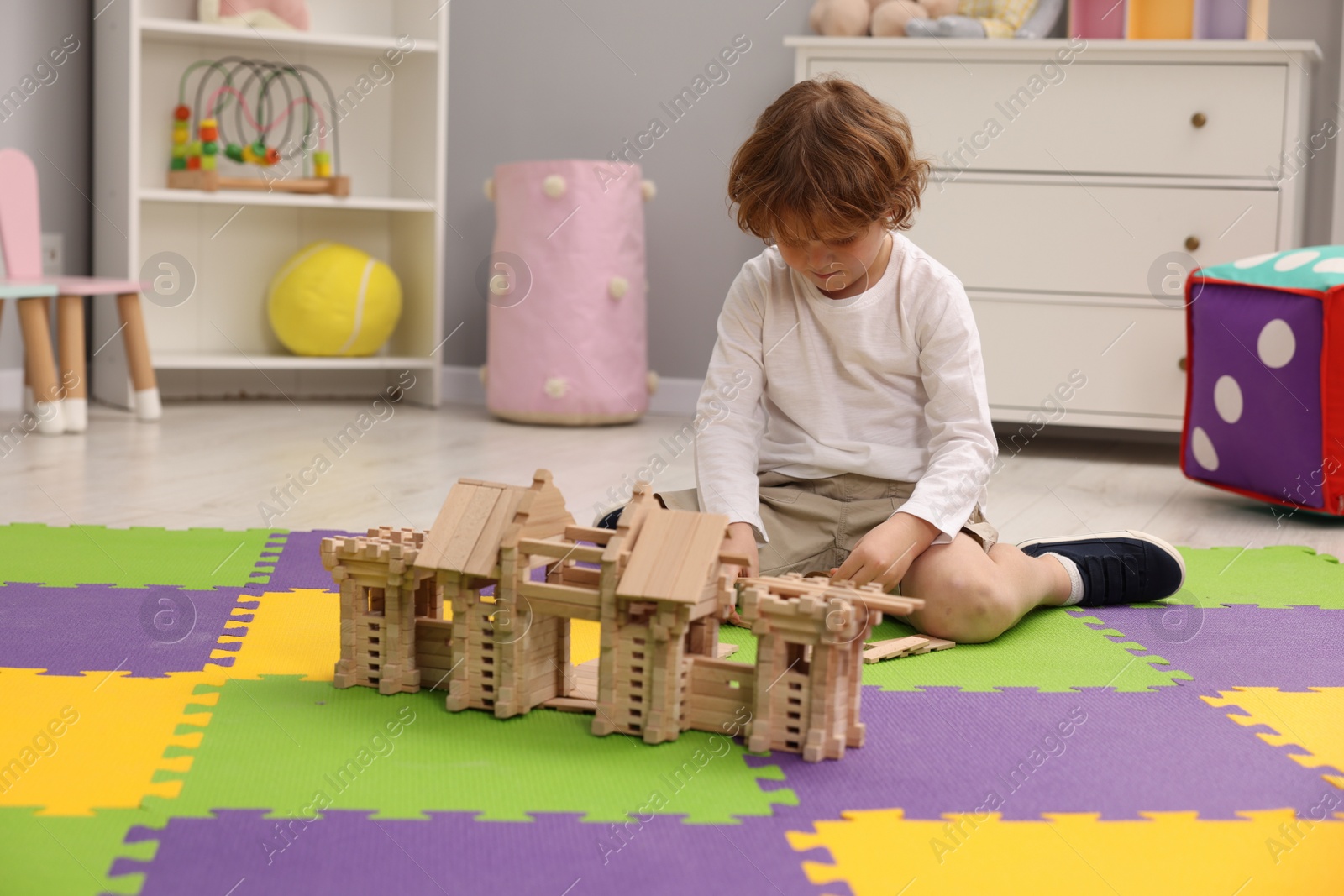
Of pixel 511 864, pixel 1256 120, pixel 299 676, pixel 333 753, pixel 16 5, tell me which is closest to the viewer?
pixel 511 864

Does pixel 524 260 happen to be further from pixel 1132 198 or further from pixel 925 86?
pixel 1132 198

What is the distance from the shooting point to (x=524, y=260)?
2645 mm

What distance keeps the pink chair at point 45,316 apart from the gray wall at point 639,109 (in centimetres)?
76

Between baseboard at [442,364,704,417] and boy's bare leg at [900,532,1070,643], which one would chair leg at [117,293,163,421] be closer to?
baseboard at [442,364,704,417]

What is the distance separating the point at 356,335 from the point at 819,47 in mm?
1133

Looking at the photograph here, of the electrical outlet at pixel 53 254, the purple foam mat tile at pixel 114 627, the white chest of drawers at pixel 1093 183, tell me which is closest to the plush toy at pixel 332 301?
the electrical outlet at pixel 53 254

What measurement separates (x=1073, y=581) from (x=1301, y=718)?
1.09 feet

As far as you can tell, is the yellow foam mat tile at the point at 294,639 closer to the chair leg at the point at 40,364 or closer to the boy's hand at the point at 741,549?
the boy's hand at the point at 741,549

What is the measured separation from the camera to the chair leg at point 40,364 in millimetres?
2246

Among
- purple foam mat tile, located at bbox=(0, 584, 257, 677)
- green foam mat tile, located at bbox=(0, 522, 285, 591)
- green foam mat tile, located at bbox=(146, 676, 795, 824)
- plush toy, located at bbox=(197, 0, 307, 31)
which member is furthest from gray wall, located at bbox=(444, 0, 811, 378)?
green foam mat tile, located at bbox=(146, 676, 795, 824)

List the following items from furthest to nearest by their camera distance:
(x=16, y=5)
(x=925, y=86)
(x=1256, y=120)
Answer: (x=16, y=5) → (x=925, y=86) → (x=1256, y=120)

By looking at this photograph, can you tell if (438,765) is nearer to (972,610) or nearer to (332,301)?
(972,610)

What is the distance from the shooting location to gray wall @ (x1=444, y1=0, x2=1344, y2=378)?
2.79 metres

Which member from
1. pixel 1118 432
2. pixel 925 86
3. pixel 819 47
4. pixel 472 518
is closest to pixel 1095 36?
pixel 925 86
